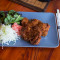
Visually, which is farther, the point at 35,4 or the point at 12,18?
the point at 35,4

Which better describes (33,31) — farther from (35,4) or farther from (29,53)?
(35,4)

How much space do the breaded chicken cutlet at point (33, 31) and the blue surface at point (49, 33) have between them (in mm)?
51

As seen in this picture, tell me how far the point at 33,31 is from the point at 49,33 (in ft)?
0.61

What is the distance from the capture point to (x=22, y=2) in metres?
1.39

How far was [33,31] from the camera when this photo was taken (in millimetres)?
1072

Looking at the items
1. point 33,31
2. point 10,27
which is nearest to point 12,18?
point 10,27

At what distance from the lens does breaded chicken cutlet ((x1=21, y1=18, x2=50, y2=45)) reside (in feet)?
3.44

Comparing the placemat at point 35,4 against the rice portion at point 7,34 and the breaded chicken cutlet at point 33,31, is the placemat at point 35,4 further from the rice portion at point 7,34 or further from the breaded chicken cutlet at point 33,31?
the rice portion at point 7,34

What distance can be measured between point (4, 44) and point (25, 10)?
1.66 ft

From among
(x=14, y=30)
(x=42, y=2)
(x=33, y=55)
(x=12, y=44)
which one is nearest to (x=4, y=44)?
(x=12, y=44)

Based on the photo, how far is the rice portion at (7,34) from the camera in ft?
3.55

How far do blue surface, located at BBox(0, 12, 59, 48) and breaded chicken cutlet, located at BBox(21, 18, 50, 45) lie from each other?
5 cm

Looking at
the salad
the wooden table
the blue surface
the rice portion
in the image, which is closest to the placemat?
the blue surface

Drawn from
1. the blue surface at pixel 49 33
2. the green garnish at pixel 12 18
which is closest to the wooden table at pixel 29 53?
the blue surface at pixel 49 33
